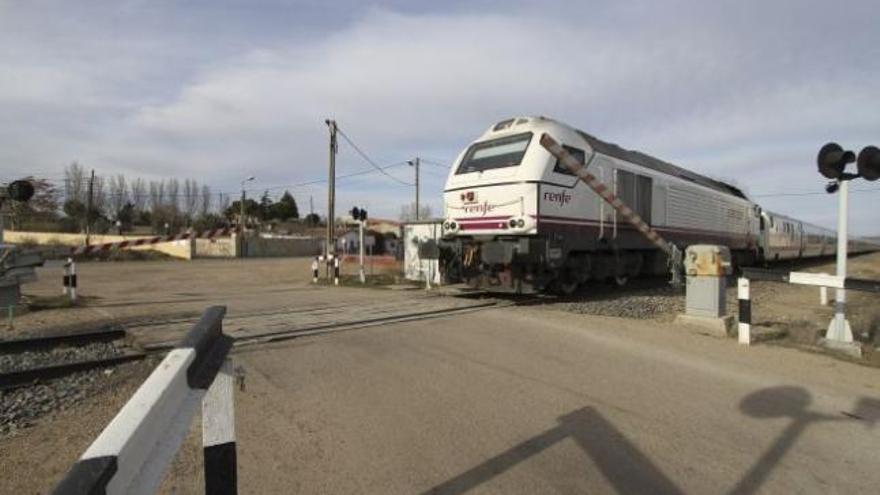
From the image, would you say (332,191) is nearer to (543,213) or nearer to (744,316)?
(543,213)

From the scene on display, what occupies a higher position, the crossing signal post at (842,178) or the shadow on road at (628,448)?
the crossing signal post at (842,178)

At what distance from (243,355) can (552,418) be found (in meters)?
3.80

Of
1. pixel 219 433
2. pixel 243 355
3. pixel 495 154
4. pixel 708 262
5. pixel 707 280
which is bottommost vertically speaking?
pixel 243 355

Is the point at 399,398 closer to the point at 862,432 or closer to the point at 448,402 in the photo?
the point at 448,402

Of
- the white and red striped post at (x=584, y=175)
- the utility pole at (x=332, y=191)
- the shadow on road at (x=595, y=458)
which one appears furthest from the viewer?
the utility pole at (x=332, y=191)

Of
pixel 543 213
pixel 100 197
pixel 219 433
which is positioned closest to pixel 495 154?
pixel 543 213

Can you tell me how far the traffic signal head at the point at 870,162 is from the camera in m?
7.87

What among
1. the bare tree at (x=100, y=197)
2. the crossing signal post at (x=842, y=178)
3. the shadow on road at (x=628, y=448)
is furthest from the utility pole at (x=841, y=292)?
the bare tree at (x=100, y=197)

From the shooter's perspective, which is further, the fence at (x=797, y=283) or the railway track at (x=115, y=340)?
the fence at (x=797, y=283)

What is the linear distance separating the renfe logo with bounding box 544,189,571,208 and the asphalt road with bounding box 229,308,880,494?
477cm

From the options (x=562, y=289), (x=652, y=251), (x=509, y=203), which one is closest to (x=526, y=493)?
(x=509, y=203)

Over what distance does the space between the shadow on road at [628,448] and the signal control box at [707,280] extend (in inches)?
134

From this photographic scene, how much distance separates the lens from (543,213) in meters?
12.3

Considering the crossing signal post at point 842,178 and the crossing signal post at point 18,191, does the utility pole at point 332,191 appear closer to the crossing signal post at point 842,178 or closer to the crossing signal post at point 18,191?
the crossing signal post at point 18,191
